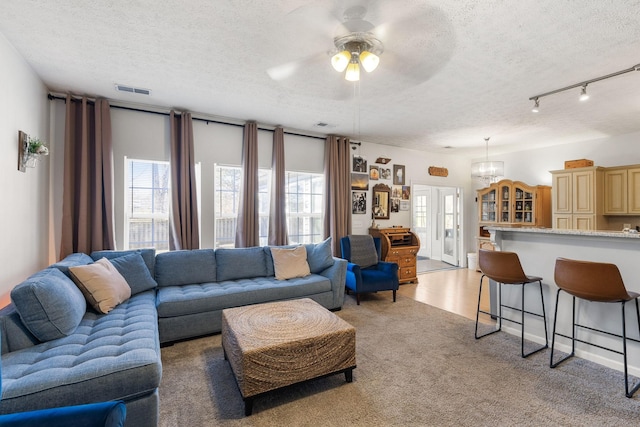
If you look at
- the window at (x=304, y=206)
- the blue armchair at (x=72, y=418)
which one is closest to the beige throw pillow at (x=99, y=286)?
the blue armchair at (x=72, y=418)

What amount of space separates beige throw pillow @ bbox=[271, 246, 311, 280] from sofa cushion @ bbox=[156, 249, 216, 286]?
77cm

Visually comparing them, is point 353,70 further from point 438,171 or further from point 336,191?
point 438,171

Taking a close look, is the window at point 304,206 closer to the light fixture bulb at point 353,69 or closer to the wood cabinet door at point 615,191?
the light fixture bulb at point 353,69

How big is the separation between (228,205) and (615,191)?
604cm

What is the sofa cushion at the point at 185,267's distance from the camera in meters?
3.34

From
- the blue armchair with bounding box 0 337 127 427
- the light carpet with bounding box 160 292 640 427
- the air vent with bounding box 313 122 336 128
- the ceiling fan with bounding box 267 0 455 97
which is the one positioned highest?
the air vent with bounding box 313 122 336 128

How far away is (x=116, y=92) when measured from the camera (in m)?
3.25

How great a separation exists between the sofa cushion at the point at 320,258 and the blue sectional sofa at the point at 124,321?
0.25 m

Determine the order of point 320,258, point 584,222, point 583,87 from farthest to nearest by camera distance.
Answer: point 584,222 < point 320,258 < point 583,87

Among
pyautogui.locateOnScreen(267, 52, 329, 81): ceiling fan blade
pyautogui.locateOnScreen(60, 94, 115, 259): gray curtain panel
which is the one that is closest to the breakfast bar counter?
pyautogui.locateOnScreen(267, 52, 329, 81): ceiling fan blade

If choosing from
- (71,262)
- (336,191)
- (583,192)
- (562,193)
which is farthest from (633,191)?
(71,262)

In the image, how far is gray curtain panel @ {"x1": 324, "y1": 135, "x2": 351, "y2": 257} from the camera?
490 cm

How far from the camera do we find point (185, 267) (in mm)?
3432

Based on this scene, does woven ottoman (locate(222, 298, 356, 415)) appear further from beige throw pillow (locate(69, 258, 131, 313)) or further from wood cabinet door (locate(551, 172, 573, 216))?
wood cabinet door (locate(551, 172, 573, 216))
